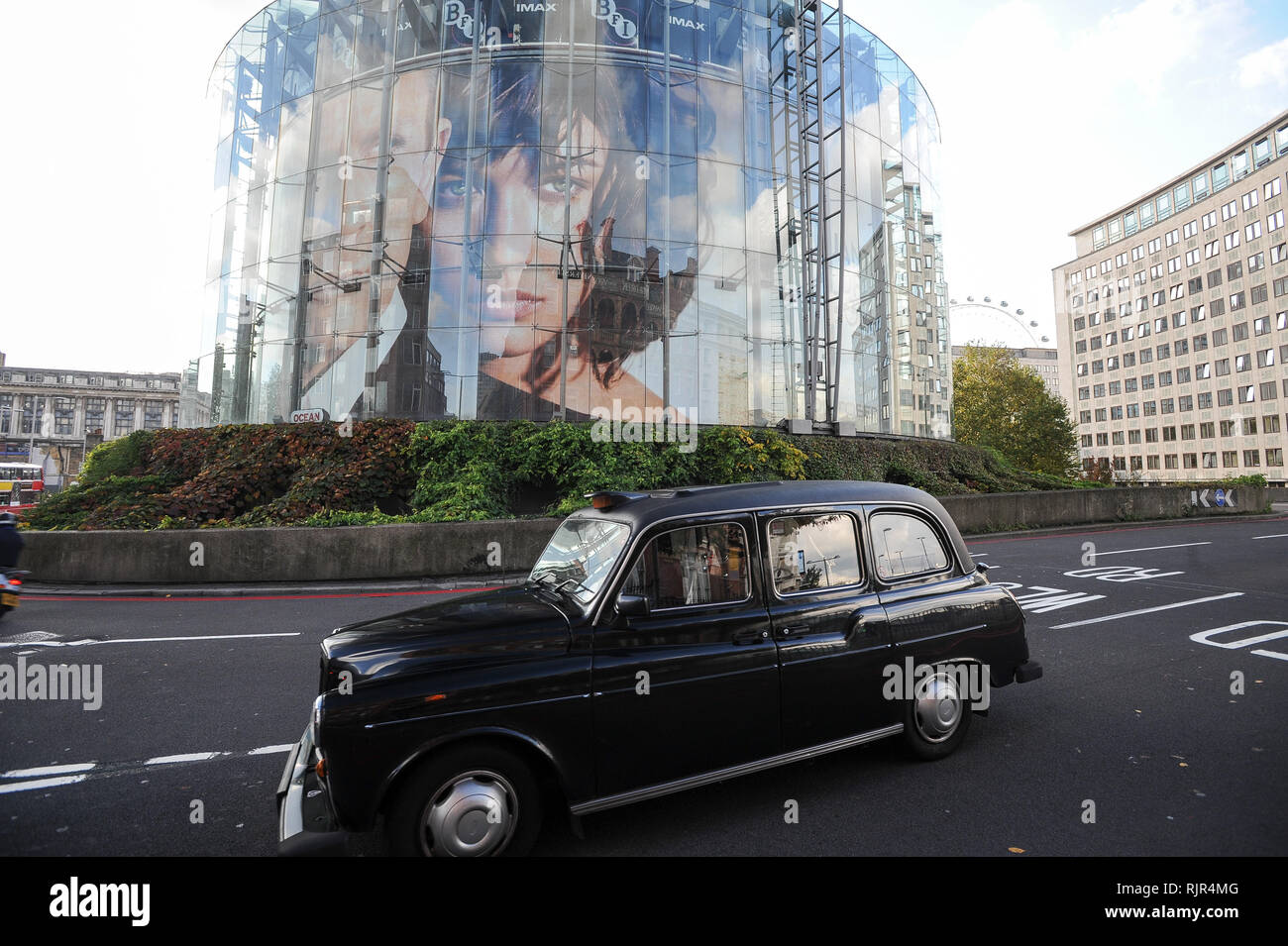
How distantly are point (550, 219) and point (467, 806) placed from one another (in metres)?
18.6

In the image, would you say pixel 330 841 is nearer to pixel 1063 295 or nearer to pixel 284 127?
pixel 284 127

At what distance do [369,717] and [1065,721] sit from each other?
14.7ft

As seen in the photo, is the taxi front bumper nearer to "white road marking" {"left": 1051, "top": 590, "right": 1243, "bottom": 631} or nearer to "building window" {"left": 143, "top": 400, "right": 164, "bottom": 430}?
"white road marking" {"left": 1051, "top": 590, "right": 1243, "bottom": 631}

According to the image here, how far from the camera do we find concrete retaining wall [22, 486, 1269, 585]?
1072 centimetres

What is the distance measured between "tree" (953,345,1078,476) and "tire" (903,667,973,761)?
4775cm

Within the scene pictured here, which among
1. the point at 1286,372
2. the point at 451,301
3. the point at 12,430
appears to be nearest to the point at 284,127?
the point at 451,301

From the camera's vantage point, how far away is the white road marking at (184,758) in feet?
12.7

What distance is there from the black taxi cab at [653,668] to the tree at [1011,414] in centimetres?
4790

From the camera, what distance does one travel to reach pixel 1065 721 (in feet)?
14.3

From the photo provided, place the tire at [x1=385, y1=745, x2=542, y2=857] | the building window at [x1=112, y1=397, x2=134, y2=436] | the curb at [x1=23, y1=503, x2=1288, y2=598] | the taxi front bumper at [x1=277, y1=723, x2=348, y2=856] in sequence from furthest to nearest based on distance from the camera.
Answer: the building window at [x1=112, y1=397, x2=134, y2=436] < the curb at [x1=23, y1=503, x2=1288, y2=598] < the tire at [x1=385, y1=745, x2=542, y2=857] < the taxi front bumper at [x1=277, y1=723, x2=348, y2=856]

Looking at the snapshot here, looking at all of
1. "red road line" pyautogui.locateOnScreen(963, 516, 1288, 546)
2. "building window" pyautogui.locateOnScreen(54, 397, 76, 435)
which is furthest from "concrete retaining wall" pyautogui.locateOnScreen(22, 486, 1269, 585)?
"building window" pyautogui.locateOnScreen(54, 397, 76, 435)

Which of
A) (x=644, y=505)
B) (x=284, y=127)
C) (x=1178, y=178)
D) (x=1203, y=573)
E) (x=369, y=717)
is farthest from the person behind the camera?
(x=1178, y=178)

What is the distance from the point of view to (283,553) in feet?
35.8
